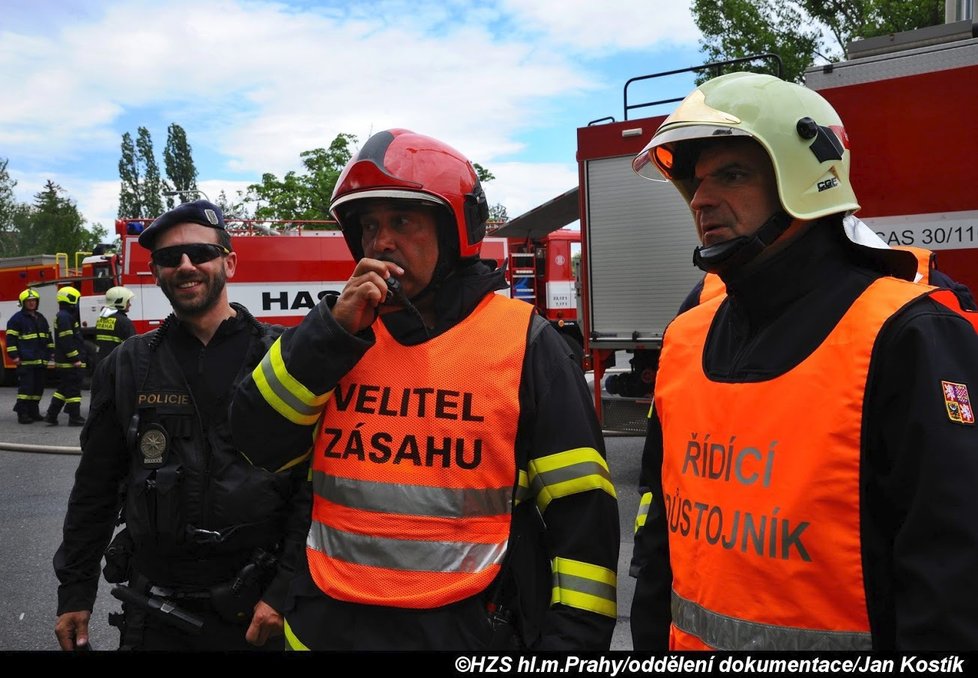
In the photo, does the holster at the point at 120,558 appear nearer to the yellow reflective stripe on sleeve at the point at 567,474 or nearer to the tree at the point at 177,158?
the yellow reflective stripe on sleeve at the point at 567,474

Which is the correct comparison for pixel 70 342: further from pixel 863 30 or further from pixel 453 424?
pixel 863 30

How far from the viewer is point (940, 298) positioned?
5.02 feet

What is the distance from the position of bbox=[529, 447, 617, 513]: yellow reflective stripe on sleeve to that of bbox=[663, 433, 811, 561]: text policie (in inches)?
8.3

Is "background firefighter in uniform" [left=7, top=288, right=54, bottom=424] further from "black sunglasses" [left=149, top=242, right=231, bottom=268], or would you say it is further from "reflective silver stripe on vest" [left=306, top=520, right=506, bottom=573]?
"reflective silver stripe on vest" [left=306, top=520, right=506, bottom=573]

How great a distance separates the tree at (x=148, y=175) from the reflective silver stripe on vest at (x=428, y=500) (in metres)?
92.0

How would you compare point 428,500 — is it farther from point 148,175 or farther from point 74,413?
point 148,175

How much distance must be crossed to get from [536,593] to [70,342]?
39.4 feet

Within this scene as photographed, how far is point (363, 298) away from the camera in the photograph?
6.24ft

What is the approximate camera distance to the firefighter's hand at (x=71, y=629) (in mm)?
2604

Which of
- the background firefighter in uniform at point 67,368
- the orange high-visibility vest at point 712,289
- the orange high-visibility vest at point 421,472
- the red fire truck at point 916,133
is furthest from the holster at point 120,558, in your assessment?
the background firefighter in uniform at point 67,368

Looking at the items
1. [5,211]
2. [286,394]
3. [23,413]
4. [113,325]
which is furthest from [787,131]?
[5,211]

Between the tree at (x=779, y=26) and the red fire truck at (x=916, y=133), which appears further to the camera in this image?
the tree at (x=779, y=26)

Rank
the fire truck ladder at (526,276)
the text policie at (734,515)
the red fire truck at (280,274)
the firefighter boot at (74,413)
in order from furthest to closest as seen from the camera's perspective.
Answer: the fire truck ladder at (526,276) < the red fire truck at (280,274) < the firefighter boot at (74,413) < the text policie at (734,515)

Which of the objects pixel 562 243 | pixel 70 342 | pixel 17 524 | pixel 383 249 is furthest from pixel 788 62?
pixel 383 249
